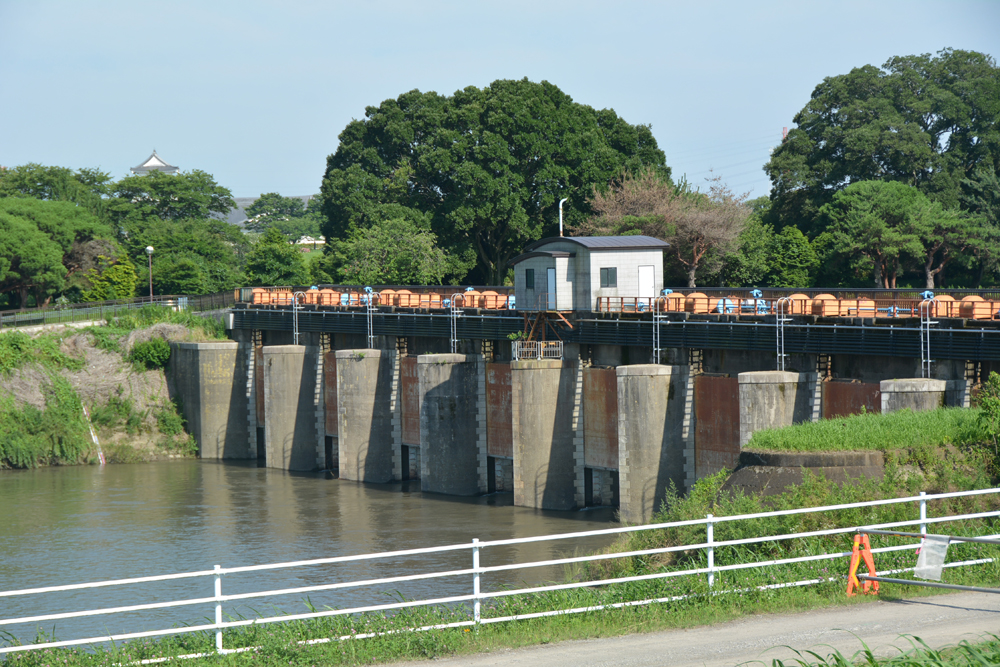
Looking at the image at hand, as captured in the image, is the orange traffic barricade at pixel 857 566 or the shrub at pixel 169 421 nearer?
the orange traffic barricade at pixel 857 566

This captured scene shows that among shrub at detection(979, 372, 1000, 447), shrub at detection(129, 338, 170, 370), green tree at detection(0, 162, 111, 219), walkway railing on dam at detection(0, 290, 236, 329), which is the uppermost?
green tree at detection(0, 162, 111, 219)

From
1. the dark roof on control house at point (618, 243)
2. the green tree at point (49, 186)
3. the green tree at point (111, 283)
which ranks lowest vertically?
the dark roof on control house at point (618, 243)

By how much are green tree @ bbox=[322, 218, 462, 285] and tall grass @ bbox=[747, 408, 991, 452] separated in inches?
2255

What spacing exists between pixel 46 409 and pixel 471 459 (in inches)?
1083

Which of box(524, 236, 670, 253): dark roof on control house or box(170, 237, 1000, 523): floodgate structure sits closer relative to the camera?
box(170, 237, 1000, 523): floodgate structure

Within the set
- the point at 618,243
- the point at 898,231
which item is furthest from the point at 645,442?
the point at 898,231

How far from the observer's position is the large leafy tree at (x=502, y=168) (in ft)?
261

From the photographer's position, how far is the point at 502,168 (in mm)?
79812

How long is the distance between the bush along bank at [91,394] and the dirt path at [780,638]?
5343 cm

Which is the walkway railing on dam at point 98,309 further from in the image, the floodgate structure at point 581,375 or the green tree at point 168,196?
the green tree at point 168,196

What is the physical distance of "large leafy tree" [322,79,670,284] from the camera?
79.6 m

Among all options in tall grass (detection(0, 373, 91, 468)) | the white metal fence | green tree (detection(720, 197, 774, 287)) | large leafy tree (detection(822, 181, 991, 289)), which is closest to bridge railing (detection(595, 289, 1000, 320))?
the white metal fence

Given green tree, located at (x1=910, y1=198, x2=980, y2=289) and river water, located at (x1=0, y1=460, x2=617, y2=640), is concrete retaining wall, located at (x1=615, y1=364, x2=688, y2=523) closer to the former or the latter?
river water, located at (x1=0, y1=460, x2=617, y2=640)

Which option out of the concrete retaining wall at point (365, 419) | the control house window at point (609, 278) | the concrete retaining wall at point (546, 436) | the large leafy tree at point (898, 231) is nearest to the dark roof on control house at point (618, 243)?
the control house window at point (609, 278)
